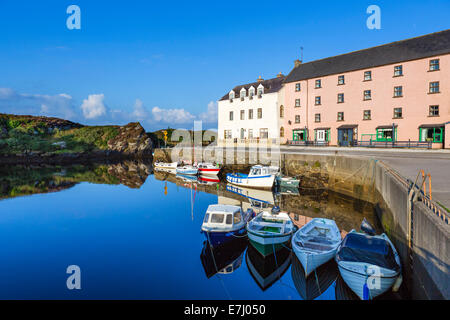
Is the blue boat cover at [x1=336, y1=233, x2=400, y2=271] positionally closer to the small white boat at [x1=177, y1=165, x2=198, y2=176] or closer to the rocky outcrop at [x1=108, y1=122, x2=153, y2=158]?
the small white boat at [x1=177, y1=165, x2=198, y2=176]

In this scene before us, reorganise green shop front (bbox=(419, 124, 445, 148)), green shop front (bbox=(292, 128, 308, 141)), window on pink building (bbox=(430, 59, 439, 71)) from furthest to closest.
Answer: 1. green shop front (bbox=(292, 128, 308, 141))
2. window on pink building (bbox=(430, 59, 439, 71))
3. green shop front (bbox=(419, 124, 445, 148))

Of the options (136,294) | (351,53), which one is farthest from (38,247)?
(351,53)

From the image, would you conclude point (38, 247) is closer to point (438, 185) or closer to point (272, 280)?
point (272, 280)

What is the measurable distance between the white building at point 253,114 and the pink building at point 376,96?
1734 millimetres

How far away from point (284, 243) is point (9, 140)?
70885 millimetres

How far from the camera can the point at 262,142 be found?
1658 inches

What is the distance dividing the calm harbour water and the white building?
20646 millimetres

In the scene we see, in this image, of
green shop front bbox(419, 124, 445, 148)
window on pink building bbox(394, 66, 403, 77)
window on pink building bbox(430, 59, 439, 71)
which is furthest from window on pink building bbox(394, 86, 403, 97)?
green shop front bbox(419, 124, 445, 148)


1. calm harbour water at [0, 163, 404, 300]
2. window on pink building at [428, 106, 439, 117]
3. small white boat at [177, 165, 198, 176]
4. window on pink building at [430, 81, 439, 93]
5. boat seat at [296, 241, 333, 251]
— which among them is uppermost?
window on pink building at [430, 81, 439, 93]

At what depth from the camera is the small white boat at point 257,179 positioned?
24.8 metres

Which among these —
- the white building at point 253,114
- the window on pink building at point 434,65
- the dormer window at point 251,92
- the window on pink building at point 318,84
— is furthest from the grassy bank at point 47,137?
the window on pink building at point 434,65

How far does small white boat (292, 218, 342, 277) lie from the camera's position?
9.07m

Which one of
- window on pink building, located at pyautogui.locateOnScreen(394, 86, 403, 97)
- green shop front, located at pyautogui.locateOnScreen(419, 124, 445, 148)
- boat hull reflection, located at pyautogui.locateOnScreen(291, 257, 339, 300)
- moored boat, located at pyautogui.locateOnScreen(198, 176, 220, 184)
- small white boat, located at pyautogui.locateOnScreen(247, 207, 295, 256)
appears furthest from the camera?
moored boat, located at pyautogui.locateOnScreen(198, 176, 220, 184)

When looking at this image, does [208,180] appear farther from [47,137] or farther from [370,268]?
[47,137]
